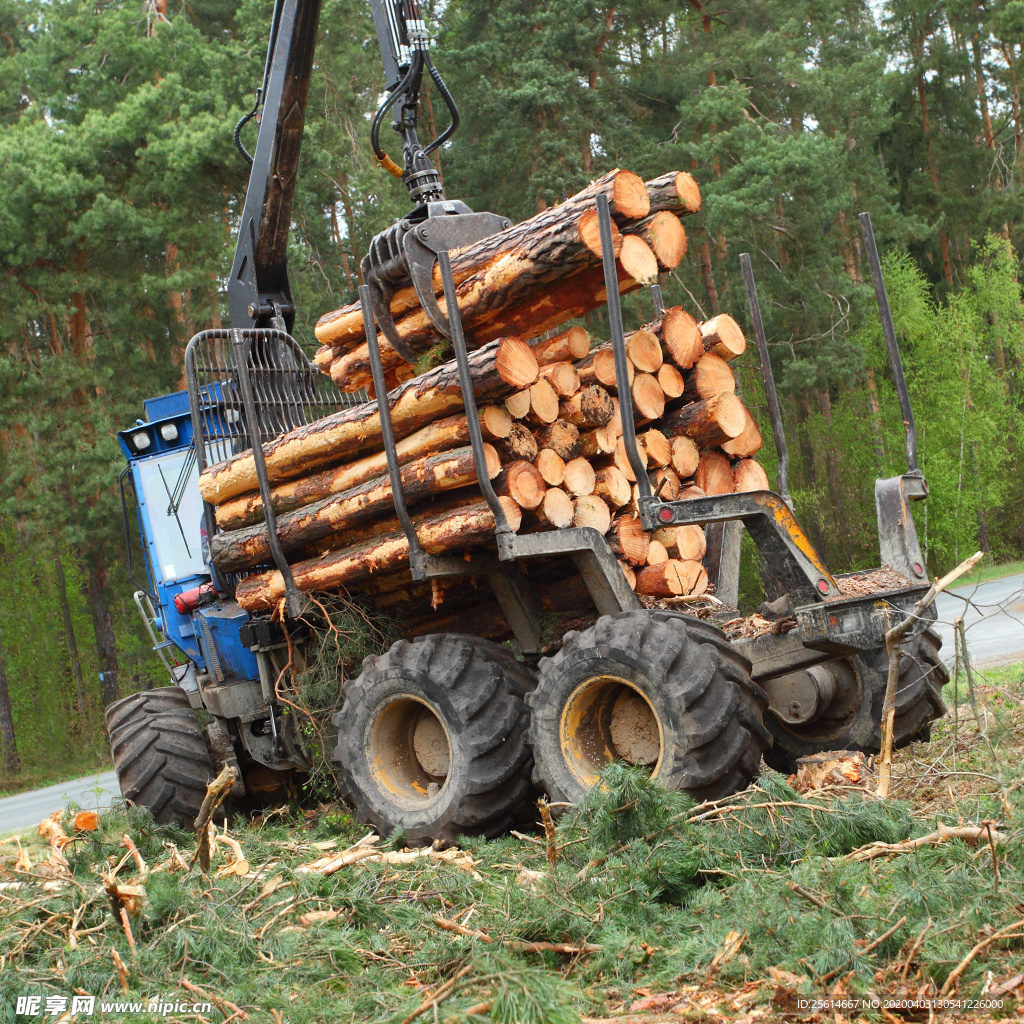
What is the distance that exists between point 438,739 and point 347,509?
146 centimetres

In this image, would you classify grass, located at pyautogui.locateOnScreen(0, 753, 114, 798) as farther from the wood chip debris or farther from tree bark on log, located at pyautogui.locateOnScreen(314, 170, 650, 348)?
the wood chip debris

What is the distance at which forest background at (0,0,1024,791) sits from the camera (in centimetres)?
2042

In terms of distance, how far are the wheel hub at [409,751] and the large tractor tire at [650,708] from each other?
39.5 inches

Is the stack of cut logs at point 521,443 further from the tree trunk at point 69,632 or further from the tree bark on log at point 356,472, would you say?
the tree trunk at point 69,632

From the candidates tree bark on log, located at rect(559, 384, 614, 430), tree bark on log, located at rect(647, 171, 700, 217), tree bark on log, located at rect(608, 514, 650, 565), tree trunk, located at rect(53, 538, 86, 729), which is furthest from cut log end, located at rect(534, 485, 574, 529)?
tree trunk, located at rect(53, 538, 86, 729)

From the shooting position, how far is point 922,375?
85.3 ft

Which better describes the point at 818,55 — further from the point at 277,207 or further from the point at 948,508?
the point at 277,207

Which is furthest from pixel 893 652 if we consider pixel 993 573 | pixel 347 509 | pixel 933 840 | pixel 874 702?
pixel 993 573

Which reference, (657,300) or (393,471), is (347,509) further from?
(657,300)

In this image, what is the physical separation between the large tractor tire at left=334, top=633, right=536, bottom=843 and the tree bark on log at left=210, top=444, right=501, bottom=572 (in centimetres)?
83

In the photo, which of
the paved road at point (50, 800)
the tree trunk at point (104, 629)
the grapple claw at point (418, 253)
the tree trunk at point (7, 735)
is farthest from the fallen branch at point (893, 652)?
the tree trunk at point (7, 735)

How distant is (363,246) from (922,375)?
44.1 feet

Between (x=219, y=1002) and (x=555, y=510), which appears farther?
(x=555, y=510)

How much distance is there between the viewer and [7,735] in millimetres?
20812
